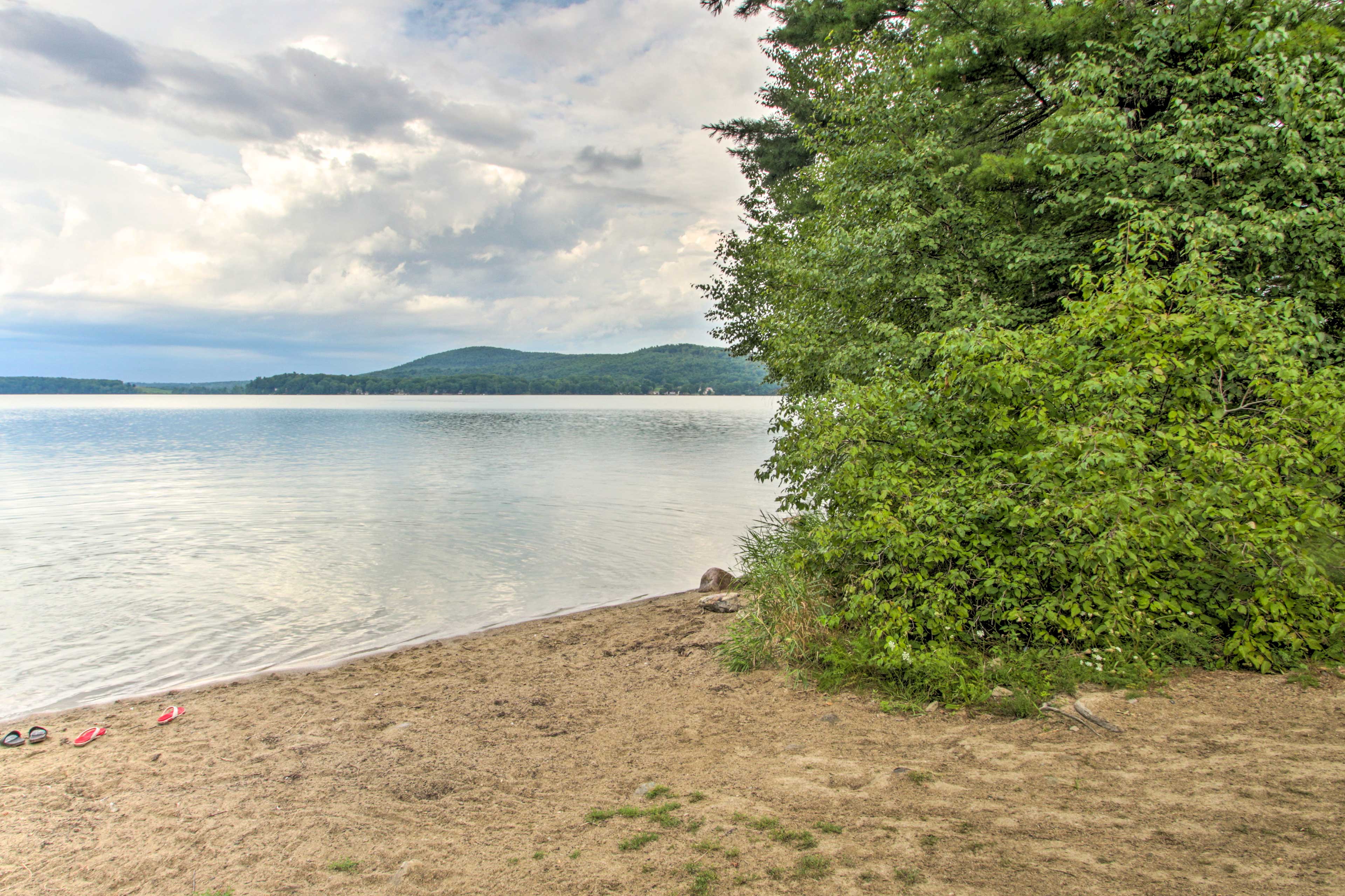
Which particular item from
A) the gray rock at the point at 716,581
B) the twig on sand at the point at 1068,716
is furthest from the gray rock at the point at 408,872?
the gray rock at the point at 716,581

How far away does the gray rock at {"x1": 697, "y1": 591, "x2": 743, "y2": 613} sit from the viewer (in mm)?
10961

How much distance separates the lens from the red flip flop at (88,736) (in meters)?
7.16

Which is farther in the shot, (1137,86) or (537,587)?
(537,587)

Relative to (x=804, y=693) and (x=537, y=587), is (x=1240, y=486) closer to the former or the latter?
(x=804, y=693)

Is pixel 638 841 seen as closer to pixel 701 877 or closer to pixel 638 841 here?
pixel 638 841

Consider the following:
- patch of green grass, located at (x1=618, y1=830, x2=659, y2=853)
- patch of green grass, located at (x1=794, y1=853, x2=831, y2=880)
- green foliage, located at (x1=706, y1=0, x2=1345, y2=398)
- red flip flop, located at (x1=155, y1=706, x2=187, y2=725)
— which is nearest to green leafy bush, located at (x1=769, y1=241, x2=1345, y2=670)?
green foliage, located at (x1=706, y1=0, x2=1345, y2=398)

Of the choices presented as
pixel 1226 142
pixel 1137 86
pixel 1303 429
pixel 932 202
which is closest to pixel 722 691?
pixel 1303 429

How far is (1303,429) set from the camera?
20.4ft

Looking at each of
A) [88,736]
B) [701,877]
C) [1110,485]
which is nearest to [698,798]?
[701,877]

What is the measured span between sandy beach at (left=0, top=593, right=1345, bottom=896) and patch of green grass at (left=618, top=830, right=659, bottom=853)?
3 cm

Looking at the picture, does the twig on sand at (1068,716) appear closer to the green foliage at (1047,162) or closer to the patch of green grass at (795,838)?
the patch of green grass at (795,838)

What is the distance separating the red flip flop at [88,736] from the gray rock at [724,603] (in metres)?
7.51

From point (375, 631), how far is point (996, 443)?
→ 9.53 meters

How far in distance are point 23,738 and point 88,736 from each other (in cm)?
61
